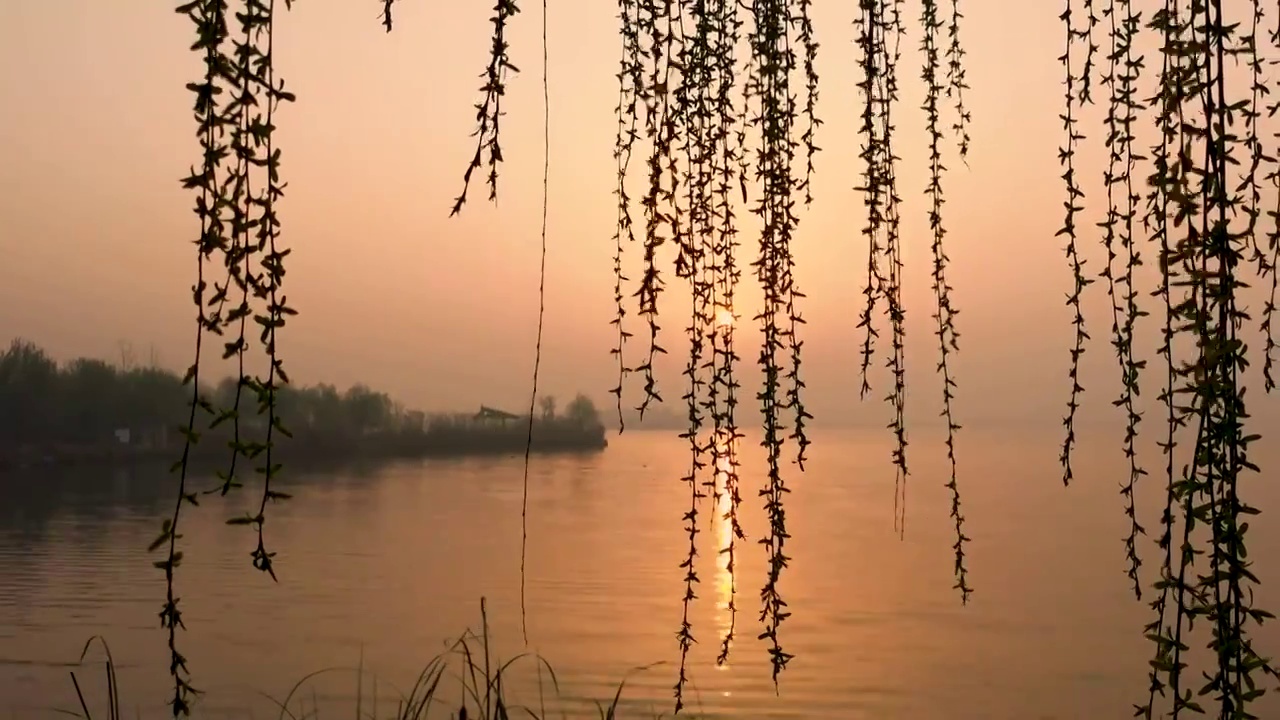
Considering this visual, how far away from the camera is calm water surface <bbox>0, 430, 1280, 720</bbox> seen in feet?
47.1

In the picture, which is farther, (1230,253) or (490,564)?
(490,564)

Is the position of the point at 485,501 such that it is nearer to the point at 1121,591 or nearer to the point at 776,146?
the point at 1121,591

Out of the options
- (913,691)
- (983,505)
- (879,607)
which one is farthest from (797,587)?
(983,505)

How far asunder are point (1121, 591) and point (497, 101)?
23547 millimetres

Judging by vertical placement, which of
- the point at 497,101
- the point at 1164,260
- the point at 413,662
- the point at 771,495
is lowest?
the point at 413,662

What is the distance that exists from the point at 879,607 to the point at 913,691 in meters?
6.30

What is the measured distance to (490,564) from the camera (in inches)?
1065

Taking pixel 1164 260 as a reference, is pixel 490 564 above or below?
below

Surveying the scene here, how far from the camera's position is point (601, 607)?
20594 millimetres

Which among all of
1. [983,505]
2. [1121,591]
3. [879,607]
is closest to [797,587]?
[879,607]

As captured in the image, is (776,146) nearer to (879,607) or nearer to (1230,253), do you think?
(1230,253)

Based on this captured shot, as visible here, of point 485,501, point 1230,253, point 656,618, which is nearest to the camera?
point 1230,253

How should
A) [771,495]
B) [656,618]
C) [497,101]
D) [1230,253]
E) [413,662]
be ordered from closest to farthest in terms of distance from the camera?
1. [1230,253]
2. [497,101]
3. [771,495]
4. [413,662]
5. [656,618]

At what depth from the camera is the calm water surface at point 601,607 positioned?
14359 mm
